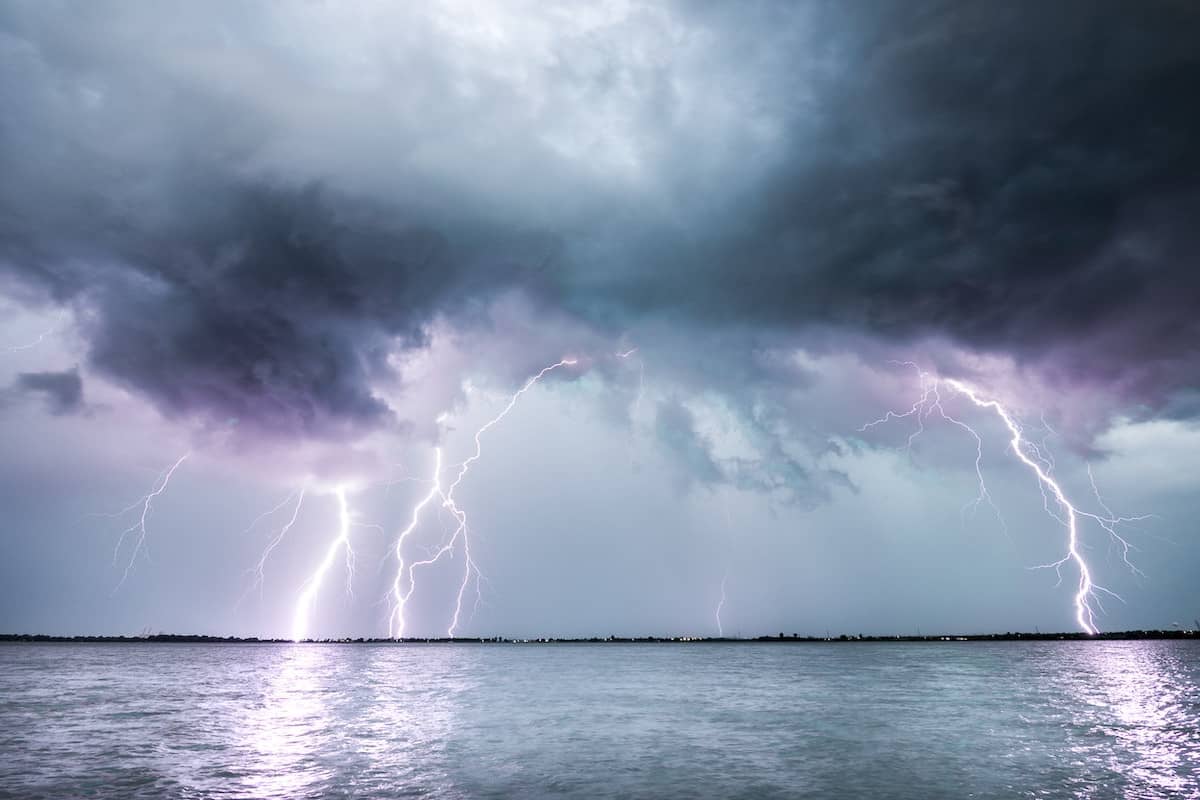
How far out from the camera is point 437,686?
52469 millimetres

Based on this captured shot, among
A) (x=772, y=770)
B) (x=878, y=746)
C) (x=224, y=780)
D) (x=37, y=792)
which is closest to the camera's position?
(x=37, y=792)

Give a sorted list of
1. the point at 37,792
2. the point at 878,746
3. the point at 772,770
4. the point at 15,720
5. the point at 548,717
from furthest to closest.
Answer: the point at 548,717 → the point at 15,720 → the point at 878,746 → the point at 772,770 → the point at 37,792

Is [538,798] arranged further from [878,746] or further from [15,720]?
[15,720]

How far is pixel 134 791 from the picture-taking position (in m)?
15.3

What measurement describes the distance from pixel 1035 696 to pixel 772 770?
1259 inches

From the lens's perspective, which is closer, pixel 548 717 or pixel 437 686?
pixel 548 717

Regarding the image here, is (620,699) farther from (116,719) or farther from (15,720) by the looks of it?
(15,720)

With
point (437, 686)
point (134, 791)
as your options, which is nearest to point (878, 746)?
point (134, 791)

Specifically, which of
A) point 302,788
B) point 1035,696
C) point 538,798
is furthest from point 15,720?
point 1035,696

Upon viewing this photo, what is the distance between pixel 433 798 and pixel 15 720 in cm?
2485

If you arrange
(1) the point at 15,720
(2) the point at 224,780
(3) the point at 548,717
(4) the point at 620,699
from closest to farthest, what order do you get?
(2) the point at 224,780 → (1) the point at 15,720 → (3) the point at 548,717 → (4) the point at 620,699

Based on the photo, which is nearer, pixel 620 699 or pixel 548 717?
pixel 548 717

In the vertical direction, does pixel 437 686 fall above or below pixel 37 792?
below

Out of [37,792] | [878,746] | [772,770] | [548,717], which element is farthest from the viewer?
[548,717]
